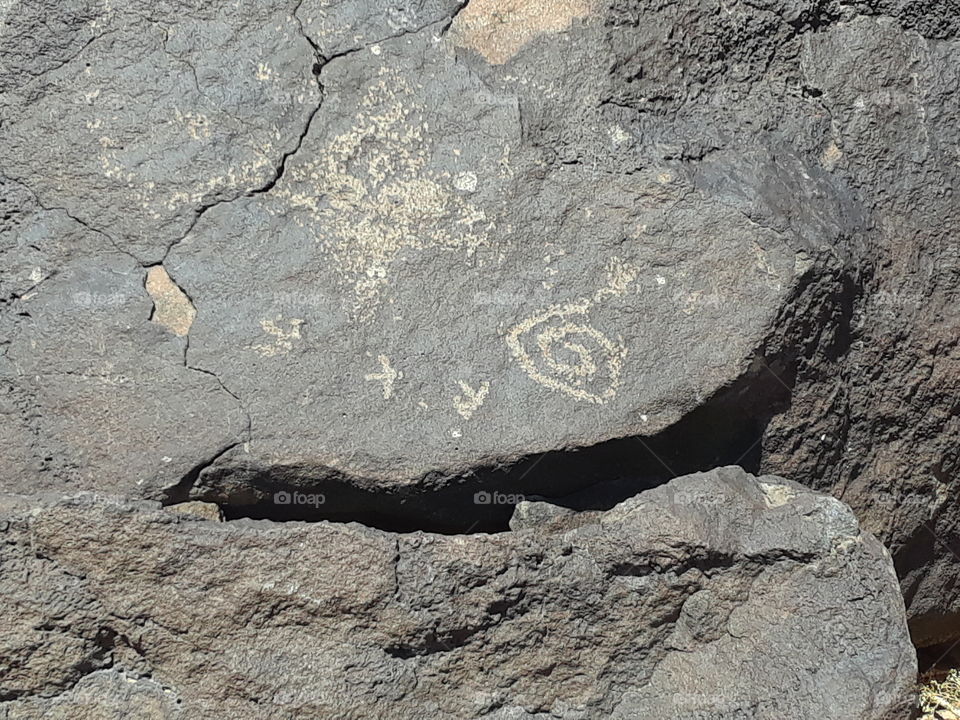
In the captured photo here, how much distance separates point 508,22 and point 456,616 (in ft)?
3.11

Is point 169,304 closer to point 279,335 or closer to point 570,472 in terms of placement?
point 279,335

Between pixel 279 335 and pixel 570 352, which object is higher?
pixel 570 352

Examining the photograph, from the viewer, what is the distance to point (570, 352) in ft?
5.35

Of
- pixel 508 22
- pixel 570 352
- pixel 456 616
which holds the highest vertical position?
pixel 508 22

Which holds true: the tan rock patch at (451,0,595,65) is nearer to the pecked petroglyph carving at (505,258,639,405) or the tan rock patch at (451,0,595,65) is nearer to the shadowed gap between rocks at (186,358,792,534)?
the pecked petroglyph carving at (505,258,639,405)

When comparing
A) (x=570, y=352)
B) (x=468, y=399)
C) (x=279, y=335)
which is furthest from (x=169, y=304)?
(x=570, y=352)

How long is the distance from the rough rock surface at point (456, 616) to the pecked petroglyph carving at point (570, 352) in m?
0.19

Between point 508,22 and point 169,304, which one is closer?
point 169,304

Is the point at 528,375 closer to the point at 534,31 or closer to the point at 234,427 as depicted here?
the point at 234,427

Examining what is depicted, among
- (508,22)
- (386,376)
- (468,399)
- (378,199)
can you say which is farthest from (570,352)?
(508,22)

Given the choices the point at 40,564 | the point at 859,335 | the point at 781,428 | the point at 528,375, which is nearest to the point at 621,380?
the point at 528,375

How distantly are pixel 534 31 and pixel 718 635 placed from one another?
0.99m

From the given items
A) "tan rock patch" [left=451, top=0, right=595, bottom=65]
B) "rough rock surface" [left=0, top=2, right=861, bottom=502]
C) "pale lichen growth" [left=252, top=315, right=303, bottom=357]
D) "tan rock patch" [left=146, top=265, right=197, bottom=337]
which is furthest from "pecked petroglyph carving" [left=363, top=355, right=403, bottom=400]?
"tan rock patch" [left=451, top=0, right=595, bottom=65]

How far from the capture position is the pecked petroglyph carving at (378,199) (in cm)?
165
